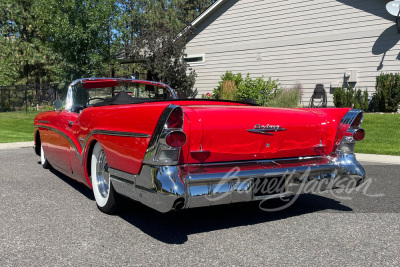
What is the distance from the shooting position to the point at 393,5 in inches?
543

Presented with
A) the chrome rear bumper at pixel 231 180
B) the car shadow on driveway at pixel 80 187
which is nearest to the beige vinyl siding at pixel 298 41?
the chrome rear bumper at pixel 231 180

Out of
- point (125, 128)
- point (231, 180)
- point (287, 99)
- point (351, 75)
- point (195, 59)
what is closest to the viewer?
point (231, 180)

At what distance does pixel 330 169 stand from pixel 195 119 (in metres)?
1.47

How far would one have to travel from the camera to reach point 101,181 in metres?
4.35

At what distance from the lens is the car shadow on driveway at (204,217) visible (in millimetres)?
3734

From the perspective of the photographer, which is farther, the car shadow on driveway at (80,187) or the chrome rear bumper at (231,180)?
the car shadow on driveway at (80,187)

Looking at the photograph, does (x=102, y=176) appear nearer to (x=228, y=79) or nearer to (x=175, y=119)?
(x=175, y=119)

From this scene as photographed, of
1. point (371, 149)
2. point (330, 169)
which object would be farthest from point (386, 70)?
point (330, 169)

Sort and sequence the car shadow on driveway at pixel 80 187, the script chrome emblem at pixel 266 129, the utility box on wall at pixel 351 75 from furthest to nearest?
1. the utility box on wall at pixel 351 75
2. the car shadow on driveway at pixel 80 187
3. the script chrome emblem at pixel 266 129

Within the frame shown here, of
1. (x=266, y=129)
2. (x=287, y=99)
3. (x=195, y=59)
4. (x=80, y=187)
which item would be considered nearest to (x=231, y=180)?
(x=266, y=129)

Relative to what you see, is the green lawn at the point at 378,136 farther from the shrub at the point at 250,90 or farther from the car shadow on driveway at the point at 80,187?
the car shadow on driveway at the point at 80,187

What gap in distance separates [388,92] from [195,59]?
980 cm

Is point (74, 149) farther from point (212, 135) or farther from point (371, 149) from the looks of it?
point (371, 149)

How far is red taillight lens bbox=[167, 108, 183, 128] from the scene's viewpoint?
3.26 m
